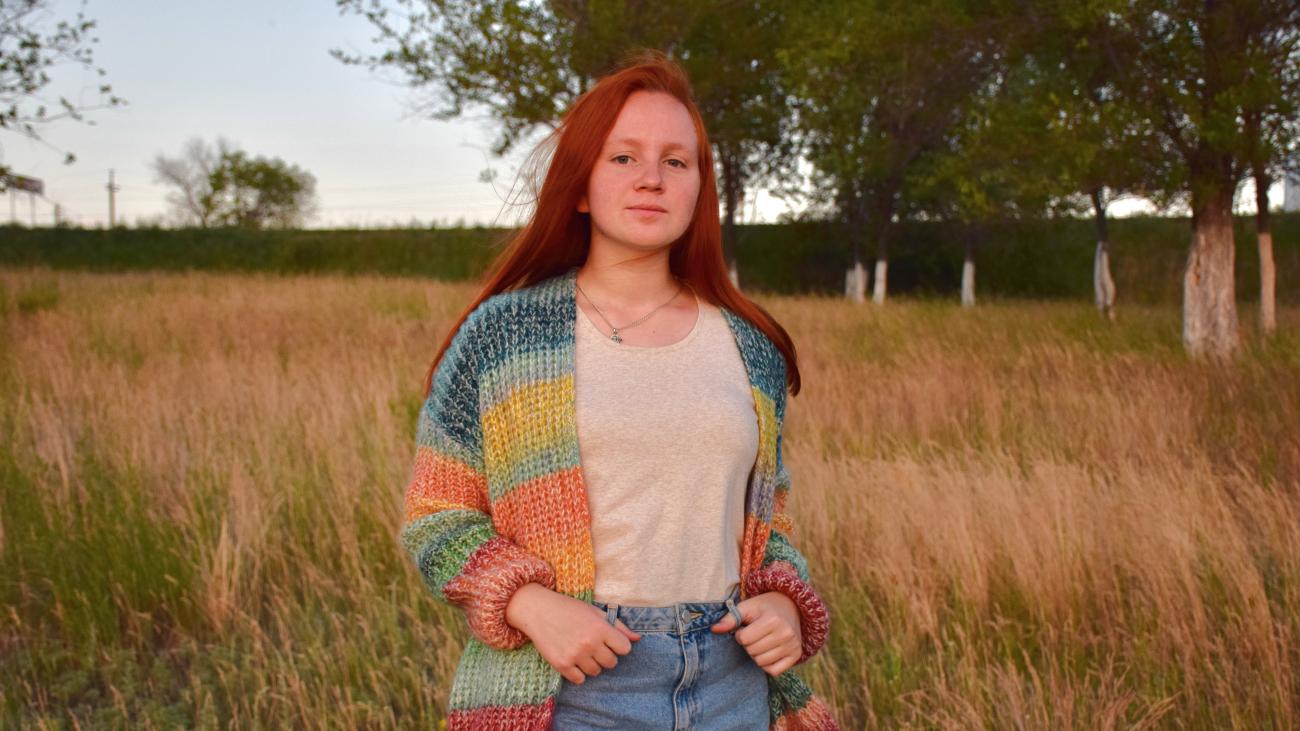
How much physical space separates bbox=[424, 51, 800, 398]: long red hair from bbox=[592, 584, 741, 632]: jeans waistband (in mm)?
464

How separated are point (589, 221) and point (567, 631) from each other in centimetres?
72

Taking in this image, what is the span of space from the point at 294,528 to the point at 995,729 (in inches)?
109

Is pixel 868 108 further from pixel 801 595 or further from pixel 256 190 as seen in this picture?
pixel 256 190

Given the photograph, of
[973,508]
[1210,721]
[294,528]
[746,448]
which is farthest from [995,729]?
[294,528]

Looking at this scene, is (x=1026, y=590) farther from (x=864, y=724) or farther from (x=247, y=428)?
(x=247, y=428)

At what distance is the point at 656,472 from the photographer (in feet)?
5.08

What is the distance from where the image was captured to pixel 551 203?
1.73 meters

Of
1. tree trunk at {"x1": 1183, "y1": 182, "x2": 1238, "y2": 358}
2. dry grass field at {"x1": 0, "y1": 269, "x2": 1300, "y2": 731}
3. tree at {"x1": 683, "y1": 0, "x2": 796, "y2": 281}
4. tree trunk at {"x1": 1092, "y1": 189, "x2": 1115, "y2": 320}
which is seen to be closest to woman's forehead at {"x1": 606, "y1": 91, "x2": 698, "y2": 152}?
dry grass field at {"x1": 0, "y1": 269, "x2": 1300, "y2": 731}

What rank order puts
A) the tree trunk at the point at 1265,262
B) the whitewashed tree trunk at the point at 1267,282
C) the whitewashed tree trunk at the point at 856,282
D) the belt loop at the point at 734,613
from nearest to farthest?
the belt loop at the point at 734,613 → the tree trunk at the point at 1265,262 → the whitewashed tree trunk at the point at 1267,282 → the whitewashed tree trunk at the point at 856,282

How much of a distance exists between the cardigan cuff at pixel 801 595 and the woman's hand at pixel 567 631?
265 millimetres

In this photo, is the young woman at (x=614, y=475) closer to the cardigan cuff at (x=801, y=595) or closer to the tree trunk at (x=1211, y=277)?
the cardigan cuff at (x=801, y=595)

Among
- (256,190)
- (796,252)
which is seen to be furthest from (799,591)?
(256,190)

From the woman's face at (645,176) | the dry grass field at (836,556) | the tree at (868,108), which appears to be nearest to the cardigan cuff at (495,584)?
the woman's face at (645,176)

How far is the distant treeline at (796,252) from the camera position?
1108 inches
